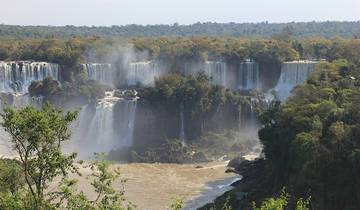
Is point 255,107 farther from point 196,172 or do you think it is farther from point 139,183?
point 139,183

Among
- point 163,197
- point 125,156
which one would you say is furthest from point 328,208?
point 125,156

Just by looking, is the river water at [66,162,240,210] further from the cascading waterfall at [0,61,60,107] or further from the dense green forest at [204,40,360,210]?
the cascading waterfall at [0,61,60,107]

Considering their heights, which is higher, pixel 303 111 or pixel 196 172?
pixel 303 111

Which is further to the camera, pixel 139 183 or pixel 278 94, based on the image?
pixel 278 94

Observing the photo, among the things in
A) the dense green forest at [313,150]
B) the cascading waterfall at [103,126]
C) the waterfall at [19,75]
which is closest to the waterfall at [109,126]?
the cascading waterfall at [103,126]

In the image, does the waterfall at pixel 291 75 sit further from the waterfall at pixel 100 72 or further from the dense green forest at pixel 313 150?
the waterfall at pixel 100 72

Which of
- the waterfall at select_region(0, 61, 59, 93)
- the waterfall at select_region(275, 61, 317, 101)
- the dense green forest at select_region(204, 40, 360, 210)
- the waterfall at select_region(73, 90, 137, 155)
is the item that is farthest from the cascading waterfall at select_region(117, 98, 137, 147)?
the dense green forest at select_region(204, 40, 360, 210)

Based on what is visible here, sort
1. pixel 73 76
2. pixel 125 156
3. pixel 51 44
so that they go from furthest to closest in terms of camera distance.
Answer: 1. pixel 51 44
2. pixel 73 76
3. pixel 125 156

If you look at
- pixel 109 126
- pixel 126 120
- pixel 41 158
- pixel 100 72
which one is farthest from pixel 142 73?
pixel 41 158
